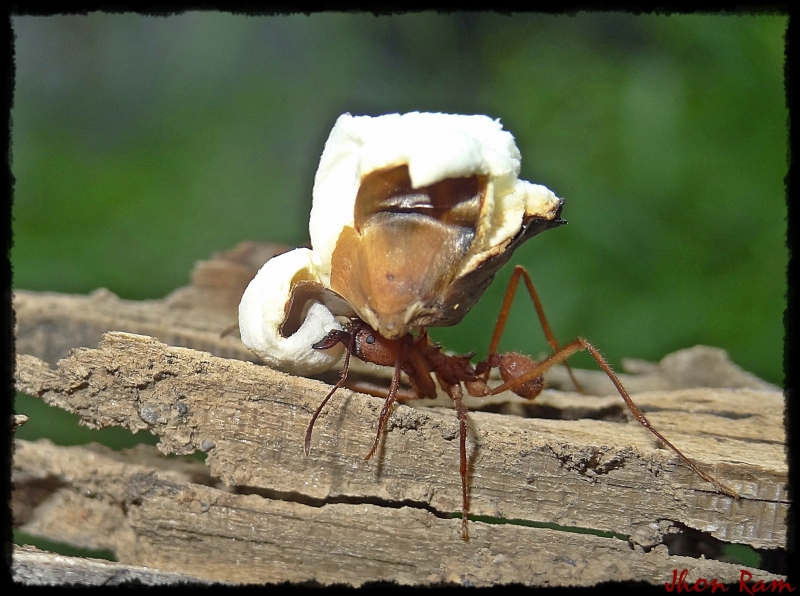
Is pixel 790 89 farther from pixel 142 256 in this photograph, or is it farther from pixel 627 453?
pixel 142 256

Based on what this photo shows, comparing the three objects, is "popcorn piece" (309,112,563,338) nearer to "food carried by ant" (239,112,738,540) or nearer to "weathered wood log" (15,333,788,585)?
"food carried by ant" (239,112,738,540)

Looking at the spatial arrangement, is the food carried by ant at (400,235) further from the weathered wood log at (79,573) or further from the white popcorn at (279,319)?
the weathered wood log at (79,573)

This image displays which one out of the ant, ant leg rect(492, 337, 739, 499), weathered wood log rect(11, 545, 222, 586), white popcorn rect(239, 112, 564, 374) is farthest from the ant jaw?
weathered wood log rect(11, 545, 222, 586)

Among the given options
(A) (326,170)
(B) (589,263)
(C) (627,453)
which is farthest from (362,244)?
(B) (589,263)

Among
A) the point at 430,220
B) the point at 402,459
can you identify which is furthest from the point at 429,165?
the point at 402,459
